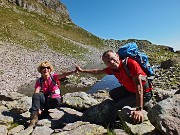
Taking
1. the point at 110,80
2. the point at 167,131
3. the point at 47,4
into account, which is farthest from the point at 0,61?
the point at 47,4

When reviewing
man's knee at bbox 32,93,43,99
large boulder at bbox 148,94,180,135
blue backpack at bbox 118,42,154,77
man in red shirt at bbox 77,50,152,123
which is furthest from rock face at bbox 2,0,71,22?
large boulder at bbox 148,94,180,135

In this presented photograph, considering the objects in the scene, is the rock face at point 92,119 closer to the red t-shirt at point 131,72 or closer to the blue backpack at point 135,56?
the red t-shirt at point 131,72

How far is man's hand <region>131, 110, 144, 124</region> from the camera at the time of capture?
9406 mm

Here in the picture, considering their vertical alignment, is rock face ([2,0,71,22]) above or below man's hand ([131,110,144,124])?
above

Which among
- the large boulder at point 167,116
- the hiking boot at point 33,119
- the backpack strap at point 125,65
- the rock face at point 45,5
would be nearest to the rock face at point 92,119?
the large boulder at point 167,116

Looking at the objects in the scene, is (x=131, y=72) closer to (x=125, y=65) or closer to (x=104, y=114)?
(x=125, y=65)

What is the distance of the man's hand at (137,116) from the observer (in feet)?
30.9

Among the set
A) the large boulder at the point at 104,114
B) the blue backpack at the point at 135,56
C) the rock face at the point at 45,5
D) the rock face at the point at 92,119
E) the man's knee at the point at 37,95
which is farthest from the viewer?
the rock face at the point at 45,5

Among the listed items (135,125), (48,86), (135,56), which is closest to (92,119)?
(135,125)


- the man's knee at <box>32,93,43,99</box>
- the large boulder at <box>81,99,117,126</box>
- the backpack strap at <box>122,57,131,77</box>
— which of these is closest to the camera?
the backpack strap at <box>122,57,131,77</box>

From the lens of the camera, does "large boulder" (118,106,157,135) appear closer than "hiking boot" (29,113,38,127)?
Yes

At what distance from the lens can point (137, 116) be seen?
940cm

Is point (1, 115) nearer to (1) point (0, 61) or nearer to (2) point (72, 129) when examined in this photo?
(2) point (72, 129)

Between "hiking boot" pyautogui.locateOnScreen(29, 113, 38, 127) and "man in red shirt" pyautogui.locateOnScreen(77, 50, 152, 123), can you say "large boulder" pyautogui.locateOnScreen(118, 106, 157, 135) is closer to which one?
"man in red shirt" pyautogui.locateOnScreen(77, 50, 152, 123)
